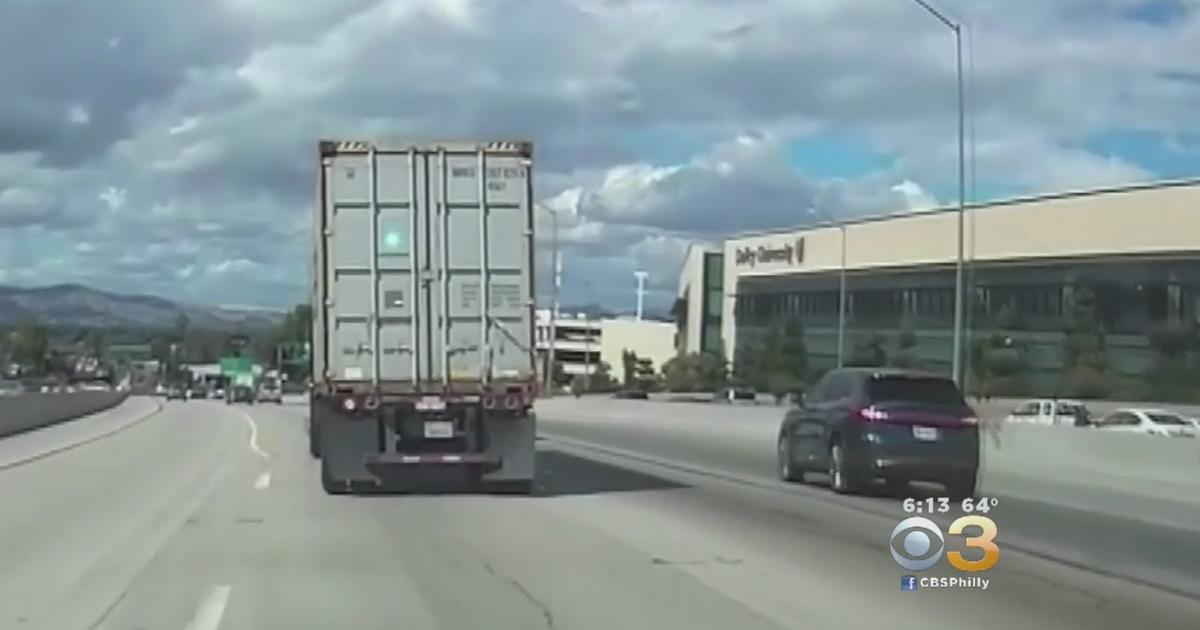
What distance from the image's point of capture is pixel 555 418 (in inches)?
2717

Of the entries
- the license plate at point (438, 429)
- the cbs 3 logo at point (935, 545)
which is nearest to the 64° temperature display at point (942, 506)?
the cbs 3 logo at point (935, 545)

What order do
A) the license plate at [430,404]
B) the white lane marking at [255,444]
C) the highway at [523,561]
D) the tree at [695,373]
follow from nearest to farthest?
1. the highway at [523,561]
2. the license plate at [430,404]
3. the white lane marking at [255,444]
4. the tree at [695,373]

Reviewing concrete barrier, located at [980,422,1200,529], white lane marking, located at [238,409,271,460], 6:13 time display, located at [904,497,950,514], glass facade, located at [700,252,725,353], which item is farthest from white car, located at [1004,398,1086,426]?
glass facade, located at [700,252,725,353]

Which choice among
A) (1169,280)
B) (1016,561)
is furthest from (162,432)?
(1169,280)

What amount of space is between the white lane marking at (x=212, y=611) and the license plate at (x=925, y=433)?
1215 cm

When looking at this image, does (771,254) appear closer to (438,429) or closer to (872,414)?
(872,414)

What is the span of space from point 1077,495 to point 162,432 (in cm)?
3250

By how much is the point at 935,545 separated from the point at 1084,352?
72.9 m

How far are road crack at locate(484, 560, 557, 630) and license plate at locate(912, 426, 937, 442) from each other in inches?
379

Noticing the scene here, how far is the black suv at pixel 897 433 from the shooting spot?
2289 centimetres

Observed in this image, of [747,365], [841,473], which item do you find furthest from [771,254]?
[841,473]

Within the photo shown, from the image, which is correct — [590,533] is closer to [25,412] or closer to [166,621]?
[166,621]

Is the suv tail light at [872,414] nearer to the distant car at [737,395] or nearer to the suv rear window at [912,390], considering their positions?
the suv rear window at [912,390]

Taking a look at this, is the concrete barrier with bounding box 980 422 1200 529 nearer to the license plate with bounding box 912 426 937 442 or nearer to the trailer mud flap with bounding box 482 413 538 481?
the license plate with bounding box 912 426 937 442
